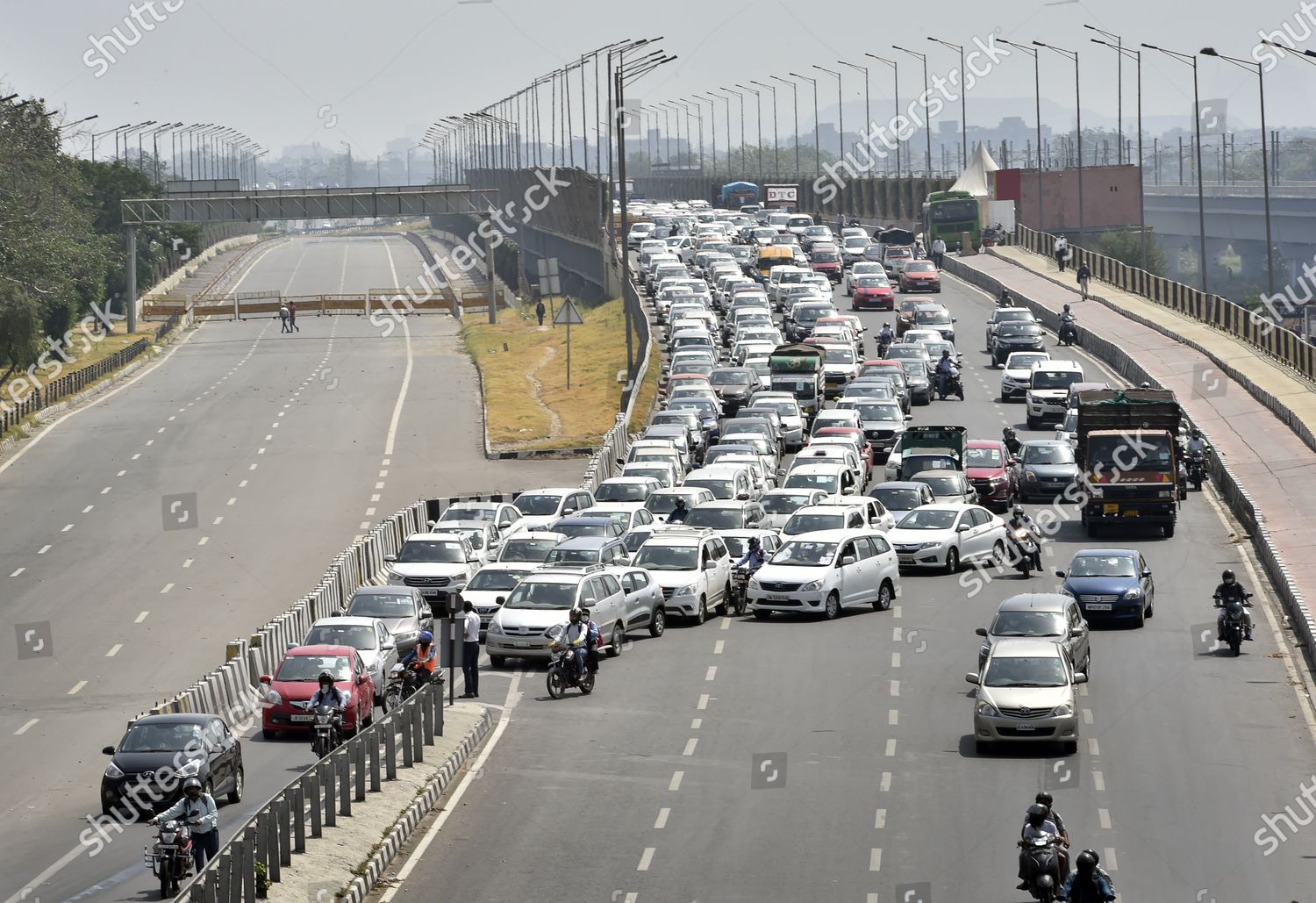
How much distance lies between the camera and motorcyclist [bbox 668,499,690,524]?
41425mm

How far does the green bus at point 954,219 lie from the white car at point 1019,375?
143ft

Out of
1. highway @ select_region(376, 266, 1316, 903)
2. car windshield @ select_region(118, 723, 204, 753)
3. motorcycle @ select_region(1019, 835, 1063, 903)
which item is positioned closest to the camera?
motorcycle @ select_region(1019, 835, 1063, 903)

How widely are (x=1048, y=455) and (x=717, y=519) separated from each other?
381 inches

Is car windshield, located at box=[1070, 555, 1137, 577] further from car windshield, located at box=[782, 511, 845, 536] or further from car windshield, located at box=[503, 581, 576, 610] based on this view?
car windshield, located at box=[503, 581, 576, 610]

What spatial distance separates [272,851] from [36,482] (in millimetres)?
41819

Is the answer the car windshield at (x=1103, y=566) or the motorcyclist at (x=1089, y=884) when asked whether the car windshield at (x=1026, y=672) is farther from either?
the motorcyclist at (x=1089, y=884)

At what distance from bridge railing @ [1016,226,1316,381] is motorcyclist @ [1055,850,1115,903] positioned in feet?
150

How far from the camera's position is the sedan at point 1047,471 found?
45.9m

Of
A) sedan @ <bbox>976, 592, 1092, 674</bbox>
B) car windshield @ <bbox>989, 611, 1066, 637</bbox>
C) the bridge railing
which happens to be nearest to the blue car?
sedan @ <bbox>976, 592, 1092, 674</bbox>

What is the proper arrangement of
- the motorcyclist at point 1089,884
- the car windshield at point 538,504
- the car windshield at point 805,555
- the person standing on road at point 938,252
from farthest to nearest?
the person standing on road at point 938,252, the car windshield at point 538,504, the car windshield at point 805,555, the motorcyclist at point 1089,884

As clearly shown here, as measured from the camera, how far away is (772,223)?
126 meters

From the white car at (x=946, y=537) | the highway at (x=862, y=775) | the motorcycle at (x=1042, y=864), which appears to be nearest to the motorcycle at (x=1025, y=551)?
the white car at (x=946, y=537)

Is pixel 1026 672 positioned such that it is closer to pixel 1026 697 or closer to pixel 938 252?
pixel 1026 697

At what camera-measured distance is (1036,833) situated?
19.2m
